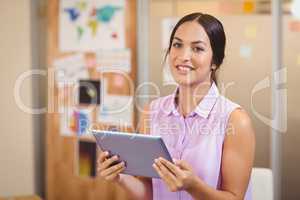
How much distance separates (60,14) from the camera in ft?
9.72

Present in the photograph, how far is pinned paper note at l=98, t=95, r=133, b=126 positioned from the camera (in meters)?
2.68

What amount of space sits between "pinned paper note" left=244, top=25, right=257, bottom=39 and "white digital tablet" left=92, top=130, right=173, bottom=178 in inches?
30.3

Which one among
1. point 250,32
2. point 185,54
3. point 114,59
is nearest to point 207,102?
point 185,54

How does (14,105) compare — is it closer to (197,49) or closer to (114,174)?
(114,174)

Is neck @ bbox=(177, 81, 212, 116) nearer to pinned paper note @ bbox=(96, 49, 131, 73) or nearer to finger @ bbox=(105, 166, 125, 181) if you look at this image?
finger @ bbox=(105, 166, 125, 181)

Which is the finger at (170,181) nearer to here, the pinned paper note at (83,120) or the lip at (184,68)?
the lip at (184,68)

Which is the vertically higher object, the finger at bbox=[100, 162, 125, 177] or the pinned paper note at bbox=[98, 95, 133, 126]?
the pinned paper note at bbox=[98, 95, 133, 126]

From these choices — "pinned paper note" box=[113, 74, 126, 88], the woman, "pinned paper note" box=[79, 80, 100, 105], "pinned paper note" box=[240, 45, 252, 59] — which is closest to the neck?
the woman

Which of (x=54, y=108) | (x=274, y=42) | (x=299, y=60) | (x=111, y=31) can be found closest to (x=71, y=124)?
(x=54, y=108)

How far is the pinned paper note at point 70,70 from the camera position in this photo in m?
2.93

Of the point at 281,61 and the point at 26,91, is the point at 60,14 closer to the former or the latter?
the point at 26,91

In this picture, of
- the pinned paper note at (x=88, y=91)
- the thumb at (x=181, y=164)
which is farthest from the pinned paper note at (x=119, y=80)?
the thumb at (x=181, y=164)

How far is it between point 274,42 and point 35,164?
191 cm

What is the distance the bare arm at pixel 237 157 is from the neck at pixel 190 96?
0.12 meters
